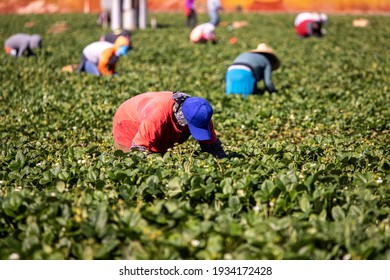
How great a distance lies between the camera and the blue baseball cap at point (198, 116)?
5.52 m

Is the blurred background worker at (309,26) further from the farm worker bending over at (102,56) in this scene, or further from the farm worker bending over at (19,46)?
the farm worker bending over at (102,56)

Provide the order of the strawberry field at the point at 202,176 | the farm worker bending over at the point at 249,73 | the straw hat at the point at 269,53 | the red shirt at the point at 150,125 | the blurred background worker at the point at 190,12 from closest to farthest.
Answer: the strawberry field at the point at 202,176, the red shirt at the point at 150,125, the farm worker bending over at the point at 249,73, the straw hat at the point at 269,53, the blurred background worker at the point at 190,12

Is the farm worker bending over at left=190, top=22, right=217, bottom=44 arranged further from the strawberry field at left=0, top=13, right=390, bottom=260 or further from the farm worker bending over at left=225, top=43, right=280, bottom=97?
the farm worker bending over at left=225, top=43, right=280, bottom=97

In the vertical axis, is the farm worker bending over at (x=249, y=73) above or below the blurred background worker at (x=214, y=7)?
below

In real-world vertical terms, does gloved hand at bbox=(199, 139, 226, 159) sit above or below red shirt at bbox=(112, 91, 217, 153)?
below

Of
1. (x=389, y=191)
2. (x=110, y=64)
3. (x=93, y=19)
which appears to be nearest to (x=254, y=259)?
(x=389, y=191)

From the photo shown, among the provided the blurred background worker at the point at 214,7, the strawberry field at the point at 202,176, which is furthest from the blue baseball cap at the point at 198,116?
the blurred background worker at the point at 214,7

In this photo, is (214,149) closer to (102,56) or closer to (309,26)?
(102,56)

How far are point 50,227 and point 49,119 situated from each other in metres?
5.45

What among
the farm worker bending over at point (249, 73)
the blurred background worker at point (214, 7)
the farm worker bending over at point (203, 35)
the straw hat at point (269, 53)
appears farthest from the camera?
the blurred background worker at point (214, 7)

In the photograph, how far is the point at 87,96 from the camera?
35.0ft

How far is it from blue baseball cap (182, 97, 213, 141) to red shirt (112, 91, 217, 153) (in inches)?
10.3

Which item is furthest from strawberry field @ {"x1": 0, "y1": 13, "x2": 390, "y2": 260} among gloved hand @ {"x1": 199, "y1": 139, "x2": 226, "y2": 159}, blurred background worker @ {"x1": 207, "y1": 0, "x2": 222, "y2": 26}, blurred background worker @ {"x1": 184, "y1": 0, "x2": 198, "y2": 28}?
blurred background worker @ {"x1": 184, "y1": 0, "x2": 198, "y2": 28}

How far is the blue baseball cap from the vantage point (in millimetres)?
5523
